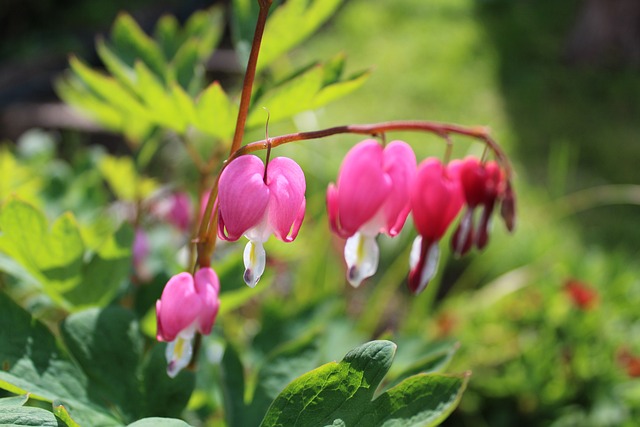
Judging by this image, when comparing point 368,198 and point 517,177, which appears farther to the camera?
point 517,177

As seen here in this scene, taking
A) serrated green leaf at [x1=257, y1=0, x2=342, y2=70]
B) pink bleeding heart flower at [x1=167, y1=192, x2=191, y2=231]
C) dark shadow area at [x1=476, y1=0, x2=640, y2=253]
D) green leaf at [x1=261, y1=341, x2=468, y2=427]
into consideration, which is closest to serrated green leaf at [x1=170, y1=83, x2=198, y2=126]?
serrated green leaf at [x1=257, y1=0, x2=342, y2=70]

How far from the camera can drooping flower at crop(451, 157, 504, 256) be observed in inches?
28.6

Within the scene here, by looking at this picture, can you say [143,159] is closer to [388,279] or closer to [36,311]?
[36,311]

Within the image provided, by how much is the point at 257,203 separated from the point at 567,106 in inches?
162

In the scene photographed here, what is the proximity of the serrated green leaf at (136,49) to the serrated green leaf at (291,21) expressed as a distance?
0.21 meters

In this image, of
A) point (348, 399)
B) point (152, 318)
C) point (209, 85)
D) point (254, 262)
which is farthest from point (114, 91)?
point (348, 399)

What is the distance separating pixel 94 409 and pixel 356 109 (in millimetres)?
3558

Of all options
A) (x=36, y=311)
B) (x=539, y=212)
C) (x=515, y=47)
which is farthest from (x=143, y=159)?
(x=515, y=47)

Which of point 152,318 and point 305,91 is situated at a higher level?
point 305,91

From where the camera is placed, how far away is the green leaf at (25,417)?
0.49 m

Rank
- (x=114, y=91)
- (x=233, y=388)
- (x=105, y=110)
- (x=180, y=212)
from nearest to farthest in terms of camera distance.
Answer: (x=233, y=388)
(x=114, y=91)
(x=105, y=110)
(x=180, y=212)

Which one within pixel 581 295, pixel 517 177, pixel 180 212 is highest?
pixel 180 212

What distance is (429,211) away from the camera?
0.69 m

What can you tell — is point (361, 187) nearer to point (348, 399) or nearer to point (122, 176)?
point (348, 399)
